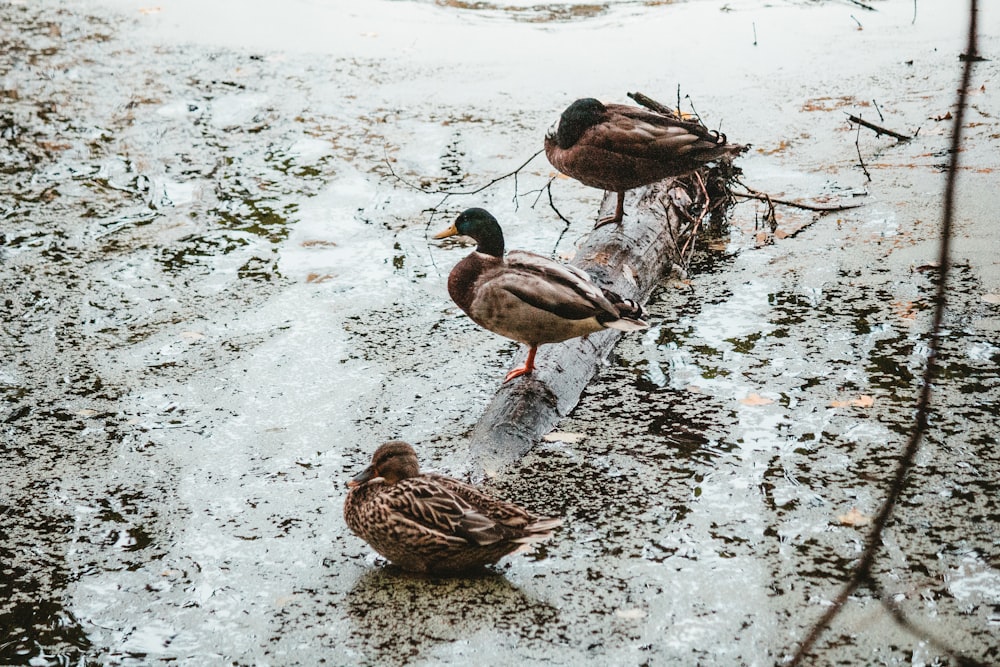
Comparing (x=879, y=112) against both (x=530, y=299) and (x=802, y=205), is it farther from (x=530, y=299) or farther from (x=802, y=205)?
(x=530, y=299)

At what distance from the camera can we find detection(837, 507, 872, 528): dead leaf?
3.31m

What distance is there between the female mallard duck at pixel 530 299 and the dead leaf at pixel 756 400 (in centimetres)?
52

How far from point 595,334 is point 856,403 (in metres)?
1.13

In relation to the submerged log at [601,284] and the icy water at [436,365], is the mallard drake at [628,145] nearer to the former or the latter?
the submerged log at [601,284]

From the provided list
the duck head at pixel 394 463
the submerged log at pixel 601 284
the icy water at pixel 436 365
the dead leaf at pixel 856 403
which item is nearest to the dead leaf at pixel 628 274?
the submerged log at pixel 601 284

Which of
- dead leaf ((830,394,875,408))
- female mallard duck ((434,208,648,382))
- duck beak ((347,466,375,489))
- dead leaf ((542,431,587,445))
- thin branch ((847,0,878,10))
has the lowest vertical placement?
dead leaf ((830,394,875,408))

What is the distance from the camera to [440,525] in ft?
9.92

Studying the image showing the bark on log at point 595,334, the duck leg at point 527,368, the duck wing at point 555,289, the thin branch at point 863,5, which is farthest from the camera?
the thin branch at point 863,5

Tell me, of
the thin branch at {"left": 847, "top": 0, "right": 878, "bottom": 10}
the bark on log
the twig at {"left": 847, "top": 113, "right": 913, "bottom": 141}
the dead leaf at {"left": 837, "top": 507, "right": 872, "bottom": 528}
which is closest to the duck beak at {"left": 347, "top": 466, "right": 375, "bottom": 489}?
the bark on log

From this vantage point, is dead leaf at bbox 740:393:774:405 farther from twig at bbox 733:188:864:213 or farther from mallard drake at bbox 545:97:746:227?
twig at bbox 733:188:864:213

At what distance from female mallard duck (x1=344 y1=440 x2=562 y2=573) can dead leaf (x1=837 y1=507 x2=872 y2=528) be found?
96 cm

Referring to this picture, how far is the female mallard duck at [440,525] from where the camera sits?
3.01 m

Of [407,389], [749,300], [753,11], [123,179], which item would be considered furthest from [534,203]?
[753,11]

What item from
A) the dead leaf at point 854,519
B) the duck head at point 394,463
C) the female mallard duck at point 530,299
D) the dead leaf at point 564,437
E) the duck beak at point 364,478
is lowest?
the dead leaf at point 854,519
